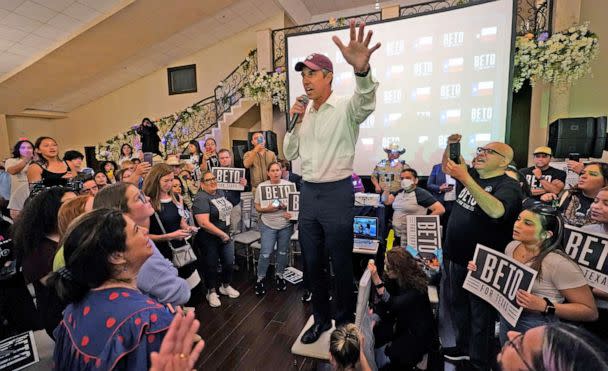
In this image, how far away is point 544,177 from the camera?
354 cm

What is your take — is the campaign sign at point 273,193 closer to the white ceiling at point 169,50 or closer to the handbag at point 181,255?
the handbag at point 181,255

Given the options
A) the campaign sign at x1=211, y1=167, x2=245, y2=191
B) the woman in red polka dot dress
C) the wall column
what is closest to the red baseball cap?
the woman in red polka dot dress

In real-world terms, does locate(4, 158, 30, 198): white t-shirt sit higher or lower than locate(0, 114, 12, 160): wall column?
lower

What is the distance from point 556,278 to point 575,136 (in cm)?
342

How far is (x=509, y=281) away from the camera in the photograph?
163 centimetres

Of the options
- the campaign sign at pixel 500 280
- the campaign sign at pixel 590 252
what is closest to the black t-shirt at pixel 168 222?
the campaign sign at pixel 500 280

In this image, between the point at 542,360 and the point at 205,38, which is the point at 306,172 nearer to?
the point at 542,360

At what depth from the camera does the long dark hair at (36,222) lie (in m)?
1.52

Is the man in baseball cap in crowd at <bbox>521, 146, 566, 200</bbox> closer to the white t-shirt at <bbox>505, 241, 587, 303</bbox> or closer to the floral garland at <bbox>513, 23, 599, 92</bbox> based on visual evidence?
the floral garland at <bbox>513, 23, 599, 92</bbox>

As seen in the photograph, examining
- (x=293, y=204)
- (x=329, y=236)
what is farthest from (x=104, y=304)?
(x=293, y=204)

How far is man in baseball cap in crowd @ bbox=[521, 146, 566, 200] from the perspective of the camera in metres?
3.38

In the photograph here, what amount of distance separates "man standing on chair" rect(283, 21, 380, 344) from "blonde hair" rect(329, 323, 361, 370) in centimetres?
28

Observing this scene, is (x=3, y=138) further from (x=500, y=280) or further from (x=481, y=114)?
(x=500, y=280)

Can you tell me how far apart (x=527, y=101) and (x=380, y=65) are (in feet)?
10.6
